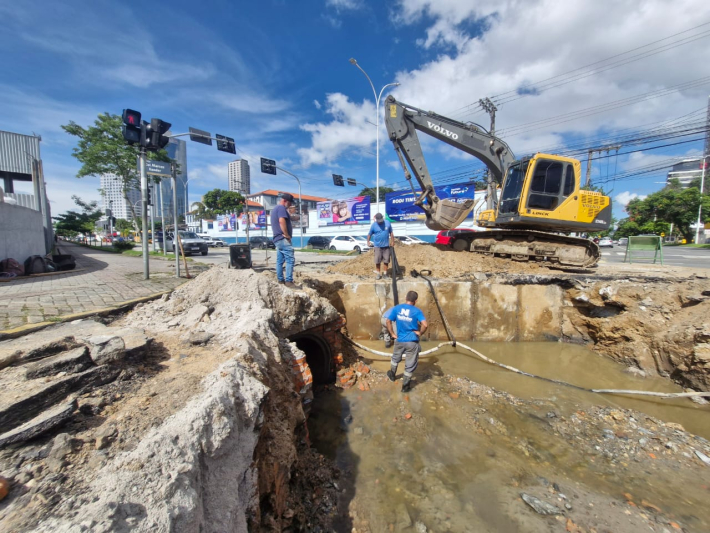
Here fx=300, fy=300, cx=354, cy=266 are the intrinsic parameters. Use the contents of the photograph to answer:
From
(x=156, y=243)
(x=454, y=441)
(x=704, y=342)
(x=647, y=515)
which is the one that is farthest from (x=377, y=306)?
(x=156, y=243)

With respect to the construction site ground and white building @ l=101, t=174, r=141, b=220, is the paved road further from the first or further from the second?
white building @ l=101, t=174, r=141, b=220

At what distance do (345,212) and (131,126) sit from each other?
23.6 m

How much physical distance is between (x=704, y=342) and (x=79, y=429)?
766 cm

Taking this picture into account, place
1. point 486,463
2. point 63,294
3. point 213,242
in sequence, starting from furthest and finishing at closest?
point 213,242 → point 63,294 → point 486,463

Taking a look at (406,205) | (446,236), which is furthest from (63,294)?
(406,205)

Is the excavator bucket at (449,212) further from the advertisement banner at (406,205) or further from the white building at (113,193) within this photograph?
the white building at (113,193)

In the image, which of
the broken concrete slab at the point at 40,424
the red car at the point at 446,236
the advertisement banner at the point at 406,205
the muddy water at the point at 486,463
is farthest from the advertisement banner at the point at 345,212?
the broken concrete slab at the point at 40,424

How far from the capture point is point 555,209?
7.75 m

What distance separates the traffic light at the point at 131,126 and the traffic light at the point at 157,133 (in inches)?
9.1

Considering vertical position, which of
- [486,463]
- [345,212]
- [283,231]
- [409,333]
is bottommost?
[486,463]

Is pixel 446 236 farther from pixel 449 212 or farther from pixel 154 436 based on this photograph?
pixel 154 436

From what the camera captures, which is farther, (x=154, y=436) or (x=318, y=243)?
(x=318, y=243)

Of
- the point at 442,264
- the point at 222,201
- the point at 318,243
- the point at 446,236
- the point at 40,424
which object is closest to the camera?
the point at 40,424

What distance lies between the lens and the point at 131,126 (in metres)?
6.18
